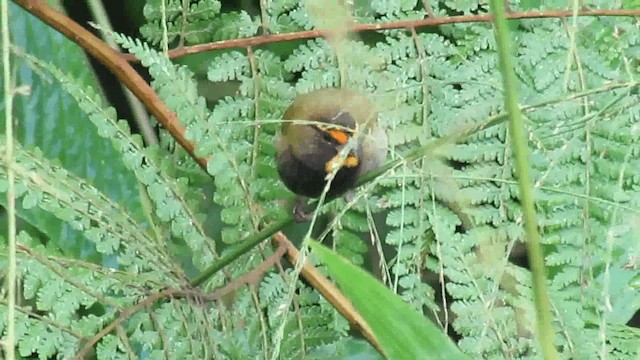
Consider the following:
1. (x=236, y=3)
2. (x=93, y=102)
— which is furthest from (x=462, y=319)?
(x=236, y=3)

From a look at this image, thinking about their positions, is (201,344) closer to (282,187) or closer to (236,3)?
(282,187)

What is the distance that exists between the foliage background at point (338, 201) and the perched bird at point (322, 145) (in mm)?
26

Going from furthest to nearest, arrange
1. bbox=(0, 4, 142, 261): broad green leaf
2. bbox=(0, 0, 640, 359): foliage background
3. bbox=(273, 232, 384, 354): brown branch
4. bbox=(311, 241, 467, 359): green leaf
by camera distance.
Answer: bbox=(0, 4, 142, 261): broad green leaf < bbox=(273, 232, 384, 354): brown branch < bbox=(0, 0, 640, 359): foliage background < bbox=(311, 241, 467, 359): green leaf

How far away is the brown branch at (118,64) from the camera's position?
0.86 meters

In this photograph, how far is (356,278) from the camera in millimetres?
346

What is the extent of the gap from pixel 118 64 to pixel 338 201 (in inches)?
11.3

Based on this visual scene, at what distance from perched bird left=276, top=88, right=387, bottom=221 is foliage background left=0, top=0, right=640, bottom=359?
0.09ft

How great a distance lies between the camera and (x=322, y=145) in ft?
3.03

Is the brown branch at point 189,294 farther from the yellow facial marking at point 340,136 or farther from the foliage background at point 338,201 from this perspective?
the yellow facial marking at point 340,136

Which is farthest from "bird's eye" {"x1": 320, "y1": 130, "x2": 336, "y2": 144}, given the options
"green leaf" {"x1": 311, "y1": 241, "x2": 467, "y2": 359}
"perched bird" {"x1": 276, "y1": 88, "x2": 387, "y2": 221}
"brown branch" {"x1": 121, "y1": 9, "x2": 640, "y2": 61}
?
"green leaf" {"x1": 311, "y1": 241, "x2": 467, "y2": 359}

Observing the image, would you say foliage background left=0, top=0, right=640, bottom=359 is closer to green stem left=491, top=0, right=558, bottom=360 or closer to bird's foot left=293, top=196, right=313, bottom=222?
bird's foot left=293, top=196, right=313, bottom=222

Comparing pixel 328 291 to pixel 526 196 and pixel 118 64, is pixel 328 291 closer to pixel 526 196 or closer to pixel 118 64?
pixel 118 64

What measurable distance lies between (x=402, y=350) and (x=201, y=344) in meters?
0.38

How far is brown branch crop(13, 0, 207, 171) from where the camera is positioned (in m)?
0.86
